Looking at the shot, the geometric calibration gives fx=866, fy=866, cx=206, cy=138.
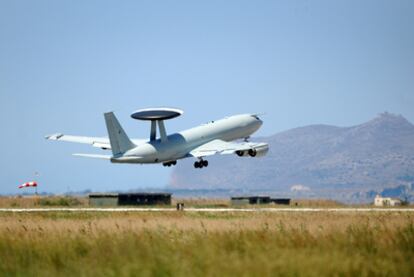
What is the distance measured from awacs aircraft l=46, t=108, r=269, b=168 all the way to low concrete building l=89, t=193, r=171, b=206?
13.7 feet

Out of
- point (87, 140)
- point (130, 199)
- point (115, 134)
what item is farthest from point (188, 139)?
point (115, 134)

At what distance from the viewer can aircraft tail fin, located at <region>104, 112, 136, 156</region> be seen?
7991 cm

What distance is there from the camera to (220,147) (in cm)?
9025

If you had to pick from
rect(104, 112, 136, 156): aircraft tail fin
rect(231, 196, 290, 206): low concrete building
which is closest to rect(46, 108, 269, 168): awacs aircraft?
rect(104, 112, 136, 156): aircraft tail fin

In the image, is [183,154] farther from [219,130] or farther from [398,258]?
[398,258]

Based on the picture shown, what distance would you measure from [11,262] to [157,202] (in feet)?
211

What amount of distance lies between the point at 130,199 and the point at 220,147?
10817 mm

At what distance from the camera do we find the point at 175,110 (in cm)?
8412

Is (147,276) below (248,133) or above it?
below

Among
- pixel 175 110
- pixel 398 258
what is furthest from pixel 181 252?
pixel 175 110

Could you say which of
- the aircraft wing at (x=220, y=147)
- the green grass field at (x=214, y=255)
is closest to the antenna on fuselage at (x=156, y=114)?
the aircraft wing at (x=220, y=147)

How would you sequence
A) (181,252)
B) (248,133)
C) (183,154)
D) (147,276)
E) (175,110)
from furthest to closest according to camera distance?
(248,133) → (183,154) → (175,110) → (181,252) → (147,276)

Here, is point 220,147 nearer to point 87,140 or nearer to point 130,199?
point 130,199

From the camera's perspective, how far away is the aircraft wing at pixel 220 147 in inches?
3504
